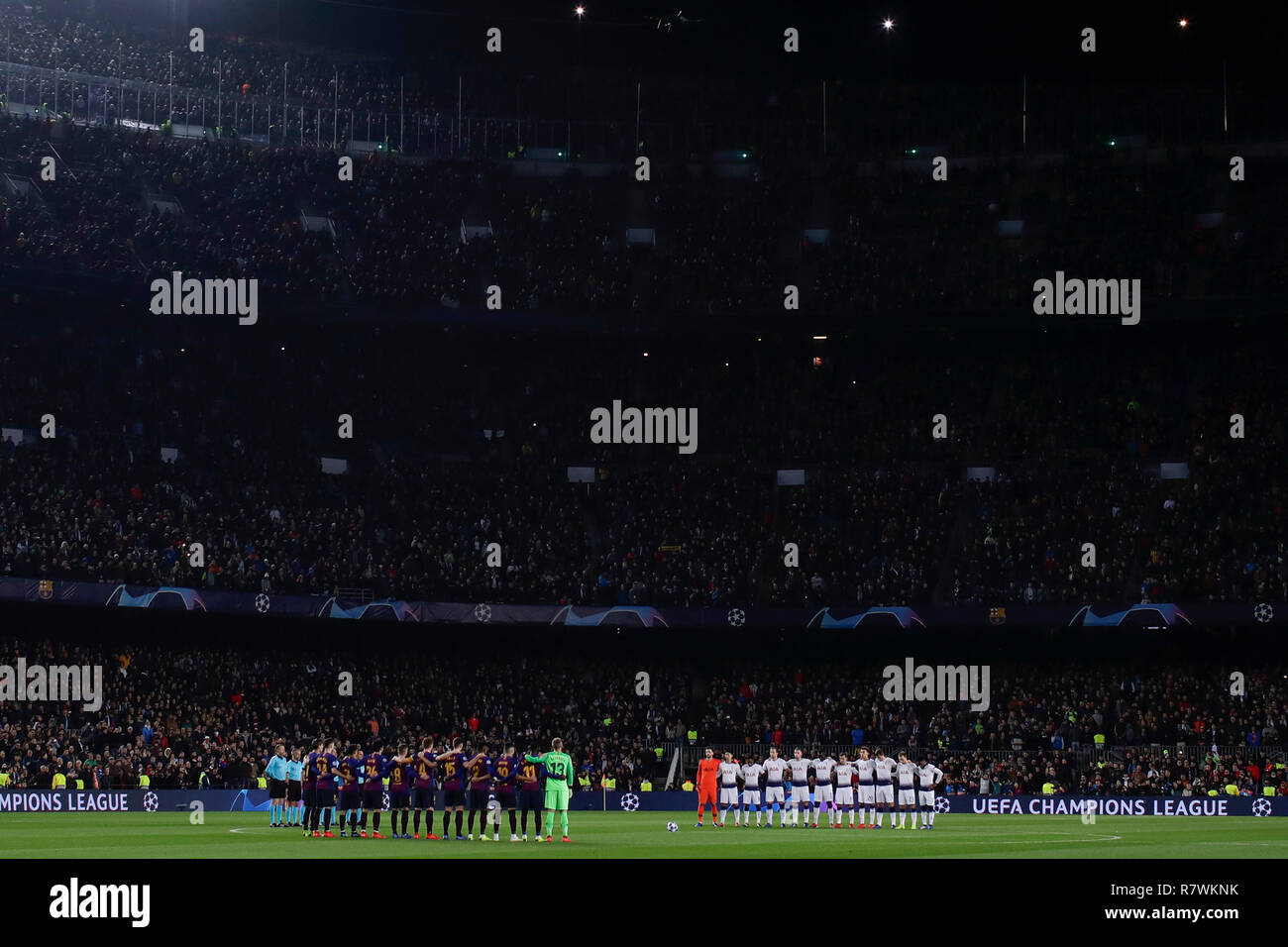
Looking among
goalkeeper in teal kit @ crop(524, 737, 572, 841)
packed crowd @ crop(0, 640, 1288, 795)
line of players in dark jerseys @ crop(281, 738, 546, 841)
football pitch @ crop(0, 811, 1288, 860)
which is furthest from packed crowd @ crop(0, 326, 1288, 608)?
goalkeeper in teal kit @ crop(524, 737, 572, 841)

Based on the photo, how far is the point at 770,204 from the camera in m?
67.1

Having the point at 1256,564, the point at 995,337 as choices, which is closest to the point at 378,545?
the point at 995,337

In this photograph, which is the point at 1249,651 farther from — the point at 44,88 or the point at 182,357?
the point at 44,88

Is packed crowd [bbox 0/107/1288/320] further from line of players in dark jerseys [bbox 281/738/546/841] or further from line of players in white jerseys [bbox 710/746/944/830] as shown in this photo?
line of players in dark jerseys [bbox 281/738/546/841]

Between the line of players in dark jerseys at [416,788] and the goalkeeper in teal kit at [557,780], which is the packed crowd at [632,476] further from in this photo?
the goalkeeper in teal kit at [557,780]

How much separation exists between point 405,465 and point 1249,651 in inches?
1297

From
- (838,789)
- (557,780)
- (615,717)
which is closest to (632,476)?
(615,717)

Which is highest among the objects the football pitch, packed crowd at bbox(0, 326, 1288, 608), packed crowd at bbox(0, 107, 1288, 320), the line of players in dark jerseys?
packed crowd at bbox(0, 107, 1288, 320)

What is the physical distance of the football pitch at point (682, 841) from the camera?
1103 inches

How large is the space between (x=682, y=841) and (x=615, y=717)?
82.2 feet

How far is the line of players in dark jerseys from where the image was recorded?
30078 mm

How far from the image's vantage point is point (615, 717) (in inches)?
2244

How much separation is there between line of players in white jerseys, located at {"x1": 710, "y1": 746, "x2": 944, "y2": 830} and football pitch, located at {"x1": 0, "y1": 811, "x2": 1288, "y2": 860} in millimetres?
788

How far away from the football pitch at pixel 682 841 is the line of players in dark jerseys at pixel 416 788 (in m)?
0.71
